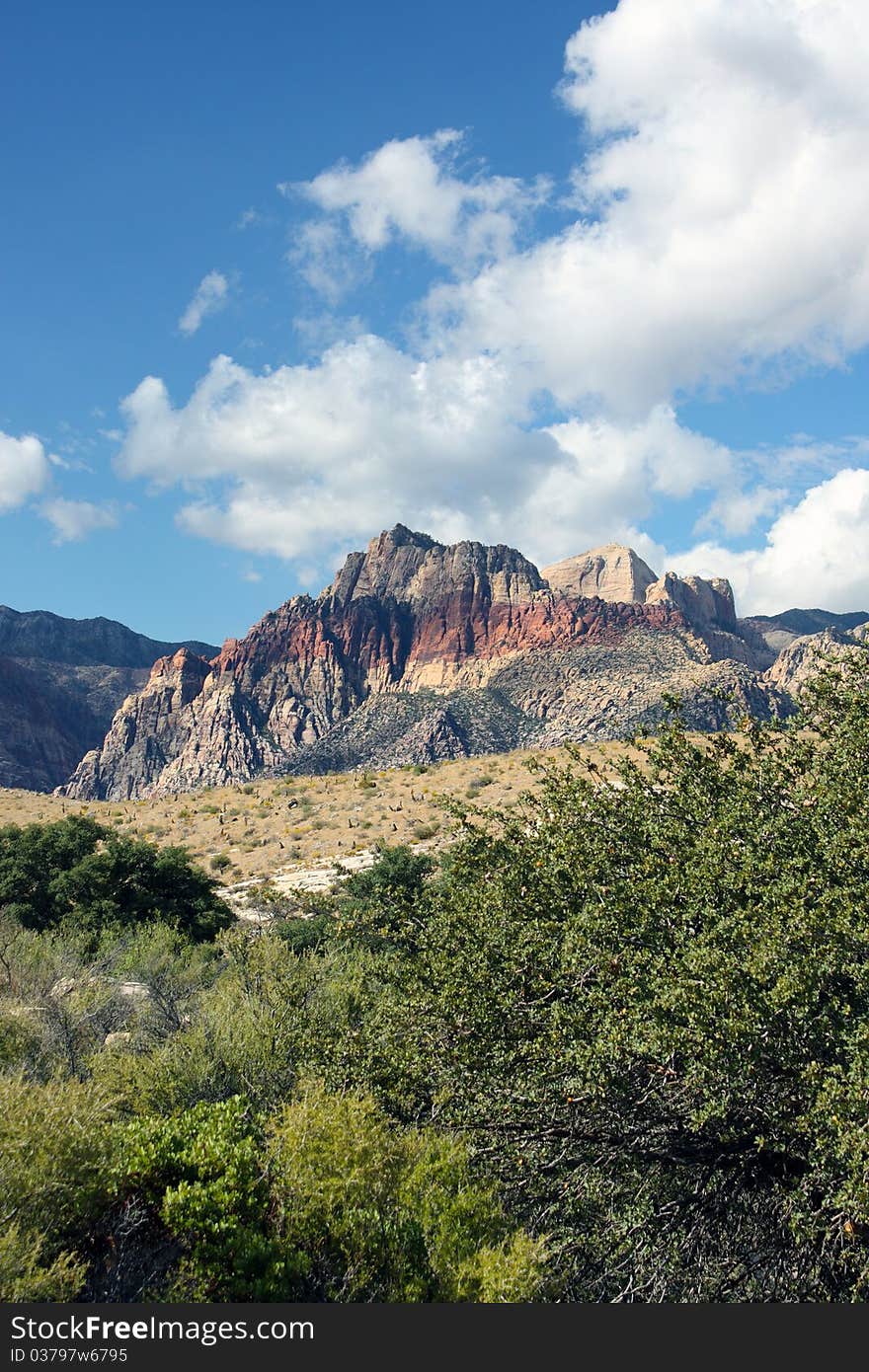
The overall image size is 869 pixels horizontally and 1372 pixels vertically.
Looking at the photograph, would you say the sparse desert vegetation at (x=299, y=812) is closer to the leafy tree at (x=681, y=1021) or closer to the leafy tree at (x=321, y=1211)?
the leafy tree at (x=681, y=1021)

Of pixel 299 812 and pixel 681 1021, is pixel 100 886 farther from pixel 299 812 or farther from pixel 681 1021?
pixel 681 1021

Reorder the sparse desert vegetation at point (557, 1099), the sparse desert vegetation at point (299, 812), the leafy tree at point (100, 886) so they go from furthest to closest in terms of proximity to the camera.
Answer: the sparse desert vegetation at point (299, 812) → the leafy tree at point (100, 886) → the sparse desert vegetation at point (557, 1099)

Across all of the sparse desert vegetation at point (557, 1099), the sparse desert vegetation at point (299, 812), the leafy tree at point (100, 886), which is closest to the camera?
the sparse desert vegetation at point (557, 1099)

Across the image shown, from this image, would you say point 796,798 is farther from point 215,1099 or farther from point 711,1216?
point 215,1099

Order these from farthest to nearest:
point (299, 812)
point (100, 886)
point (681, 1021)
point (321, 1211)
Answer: point (299, 812) < point (100, 886) < point (321, 1211) < point (681, 1021)

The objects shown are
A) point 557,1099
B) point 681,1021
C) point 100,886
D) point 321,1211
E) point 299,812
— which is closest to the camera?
point 681,1021

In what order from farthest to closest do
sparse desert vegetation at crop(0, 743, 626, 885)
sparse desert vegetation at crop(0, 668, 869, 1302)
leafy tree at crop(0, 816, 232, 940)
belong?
sparse desert vegetation at crop(0, 743, 626, 885)
leafy tree at crop(0, 816, 232, 940)
sparse desert vegetation at crop(0, 668, 869, 1302)

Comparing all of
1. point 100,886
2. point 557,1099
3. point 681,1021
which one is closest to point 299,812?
point 100,886

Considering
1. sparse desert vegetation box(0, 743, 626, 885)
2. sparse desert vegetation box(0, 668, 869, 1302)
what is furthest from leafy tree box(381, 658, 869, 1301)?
sparse desert vegetation box(0, 743, 626, 885)

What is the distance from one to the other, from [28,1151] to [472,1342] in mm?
6504

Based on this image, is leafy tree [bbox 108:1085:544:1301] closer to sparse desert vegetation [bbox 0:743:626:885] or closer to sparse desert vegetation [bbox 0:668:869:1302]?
sparse desert vegetation [bbox 0:668:869:1302]

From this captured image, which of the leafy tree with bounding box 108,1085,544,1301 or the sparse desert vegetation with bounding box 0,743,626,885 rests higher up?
the sparse desert vegetation with bounding box 0,743,626,885

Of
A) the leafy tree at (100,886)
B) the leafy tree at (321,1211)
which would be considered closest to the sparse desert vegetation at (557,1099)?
the leafy tree at (321,1211)

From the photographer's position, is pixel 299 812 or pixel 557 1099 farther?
pixel 299 812
